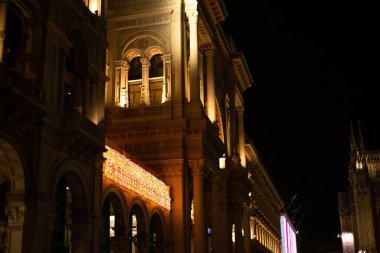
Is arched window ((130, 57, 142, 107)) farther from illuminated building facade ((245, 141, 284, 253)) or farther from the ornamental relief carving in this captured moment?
illuminated building facade ((245, 141, 284, 253))

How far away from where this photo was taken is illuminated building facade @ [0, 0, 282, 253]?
18578 mm

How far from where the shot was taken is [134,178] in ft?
94.9

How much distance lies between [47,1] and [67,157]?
5968mm

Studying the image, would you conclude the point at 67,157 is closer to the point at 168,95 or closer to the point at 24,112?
the point at 24,112

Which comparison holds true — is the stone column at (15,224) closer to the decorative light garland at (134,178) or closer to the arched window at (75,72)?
the arched window at (75,72)

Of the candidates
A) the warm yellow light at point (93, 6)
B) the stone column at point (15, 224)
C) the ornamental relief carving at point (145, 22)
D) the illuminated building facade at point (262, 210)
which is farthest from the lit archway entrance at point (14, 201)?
the illuminated building facade at point (262, 210)

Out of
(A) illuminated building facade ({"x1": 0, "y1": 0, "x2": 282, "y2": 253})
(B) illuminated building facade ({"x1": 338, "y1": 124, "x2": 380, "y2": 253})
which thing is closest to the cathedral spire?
(B) illuminated building facade ({"x1": 338, "y1": 124, "x2": 380, "y2": 253})

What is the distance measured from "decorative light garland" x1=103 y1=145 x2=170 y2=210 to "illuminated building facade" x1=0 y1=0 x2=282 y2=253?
0.35 ft

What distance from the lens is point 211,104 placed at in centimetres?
4253

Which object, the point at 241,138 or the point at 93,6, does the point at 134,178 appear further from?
the point at 241,138

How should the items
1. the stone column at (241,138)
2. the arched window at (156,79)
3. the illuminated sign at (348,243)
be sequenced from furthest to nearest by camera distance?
the illuminated sign at (348,243), the stone column at (241,138), the arched window at (156,79)

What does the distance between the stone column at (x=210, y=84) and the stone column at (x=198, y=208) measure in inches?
290

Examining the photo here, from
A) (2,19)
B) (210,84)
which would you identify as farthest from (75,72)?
(210,84)

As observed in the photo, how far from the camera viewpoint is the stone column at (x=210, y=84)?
139ft
